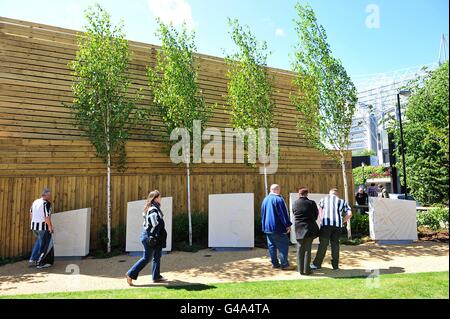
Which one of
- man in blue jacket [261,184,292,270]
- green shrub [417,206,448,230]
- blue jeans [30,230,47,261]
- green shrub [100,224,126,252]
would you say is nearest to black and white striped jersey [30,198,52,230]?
blue jeans [30,230,47,261]

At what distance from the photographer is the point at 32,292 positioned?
18.8 feet

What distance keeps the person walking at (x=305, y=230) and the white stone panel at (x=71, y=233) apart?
5.46 metres

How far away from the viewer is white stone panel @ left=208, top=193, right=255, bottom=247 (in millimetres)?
8977

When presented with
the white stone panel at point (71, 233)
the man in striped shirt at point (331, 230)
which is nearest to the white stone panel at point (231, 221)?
the man in striped shirt at point (331, 230)

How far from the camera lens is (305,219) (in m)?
6.44

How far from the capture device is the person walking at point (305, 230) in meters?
6.34

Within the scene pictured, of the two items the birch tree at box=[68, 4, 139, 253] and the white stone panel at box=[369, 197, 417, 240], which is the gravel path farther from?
the birch tree at box=[68, 4, 139, 253]

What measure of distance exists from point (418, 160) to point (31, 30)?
39.8ft

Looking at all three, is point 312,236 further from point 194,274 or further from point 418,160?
point 418,160

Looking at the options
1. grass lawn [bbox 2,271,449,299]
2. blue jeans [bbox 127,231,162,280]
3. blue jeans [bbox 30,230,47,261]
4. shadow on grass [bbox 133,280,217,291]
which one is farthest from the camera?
blue jeans [bbox 30,230,47,261]

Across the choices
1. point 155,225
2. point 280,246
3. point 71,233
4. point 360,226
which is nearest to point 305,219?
point 280,246

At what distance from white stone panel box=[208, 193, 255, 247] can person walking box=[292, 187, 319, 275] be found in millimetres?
2612

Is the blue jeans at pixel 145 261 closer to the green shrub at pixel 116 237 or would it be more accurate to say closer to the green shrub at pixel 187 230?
the green shrub at pixel 187 230

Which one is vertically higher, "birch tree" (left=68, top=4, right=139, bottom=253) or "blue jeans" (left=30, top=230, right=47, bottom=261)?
"birch tree" (left=68, top=4, right=139, bottom=253)
